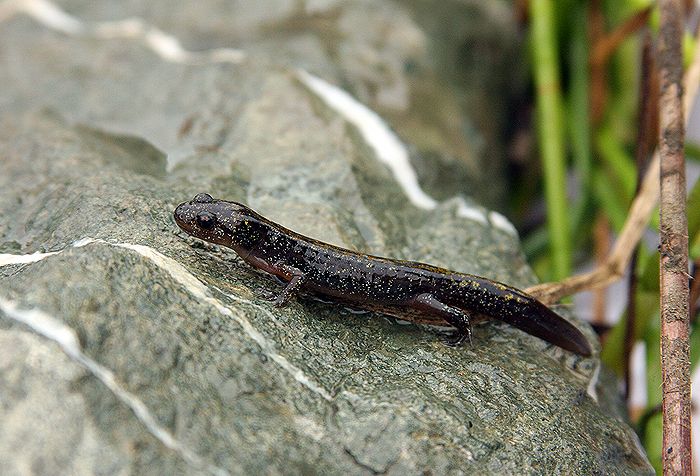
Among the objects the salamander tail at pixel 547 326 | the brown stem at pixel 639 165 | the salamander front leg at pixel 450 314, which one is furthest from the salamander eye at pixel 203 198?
the brown stem at pixel 639 165

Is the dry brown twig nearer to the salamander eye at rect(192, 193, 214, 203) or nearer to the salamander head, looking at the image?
the salamander head

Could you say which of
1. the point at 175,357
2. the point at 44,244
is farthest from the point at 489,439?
the point at 44,244

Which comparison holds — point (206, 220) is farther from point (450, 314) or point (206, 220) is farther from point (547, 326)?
point (547, 326)

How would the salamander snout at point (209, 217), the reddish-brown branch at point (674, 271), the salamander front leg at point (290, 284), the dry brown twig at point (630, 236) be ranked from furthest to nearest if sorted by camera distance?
the dry brown twig at point (630, 236) < the salamander snout at point (209, 217) < the salamander front leg at point (290, 284) < the reddish-brown branch at point (674, 271)

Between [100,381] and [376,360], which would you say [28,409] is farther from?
[376,360]

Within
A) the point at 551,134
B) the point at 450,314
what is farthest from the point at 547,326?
the point at 551,134

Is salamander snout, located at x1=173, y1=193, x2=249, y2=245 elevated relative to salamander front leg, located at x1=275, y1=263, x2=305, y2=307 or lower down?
elevated

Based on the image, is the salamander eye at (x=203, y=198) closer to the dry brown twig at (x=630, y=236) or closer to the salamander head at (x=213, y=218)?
the salamander head at (x=213, y=218)

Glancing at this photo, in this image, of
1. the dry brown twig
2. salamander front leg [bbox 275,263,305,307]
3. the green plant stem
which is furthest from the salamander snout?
the green plant stem

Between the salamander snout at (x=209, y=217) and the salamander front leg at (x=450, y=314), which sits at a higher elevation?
the salamander snout at (x=209, y=217)
